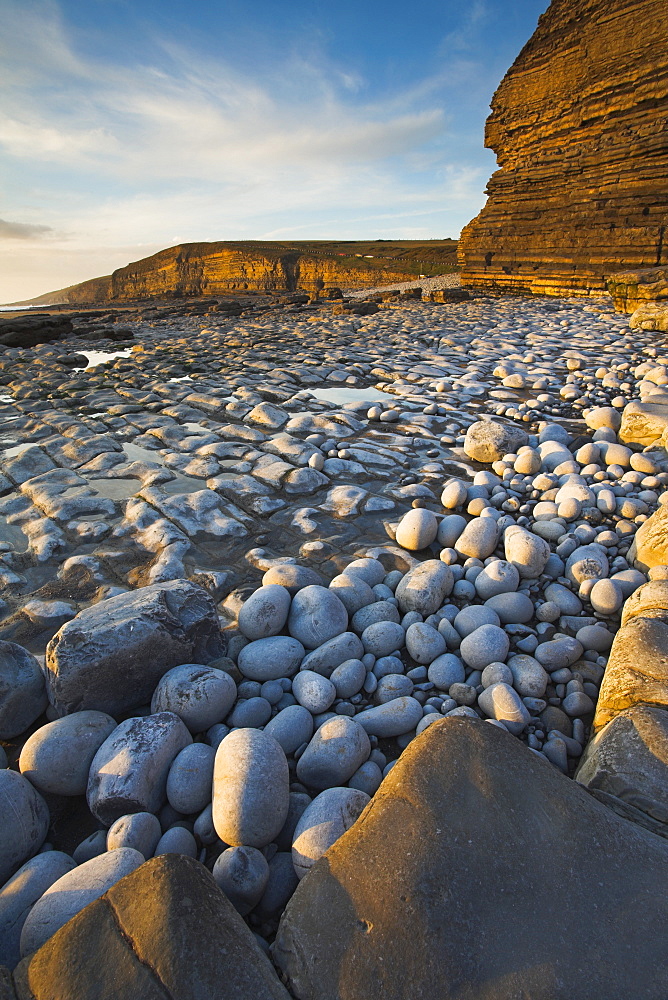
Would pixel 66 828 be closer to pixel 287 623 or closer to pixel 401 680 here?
pixel 287 623

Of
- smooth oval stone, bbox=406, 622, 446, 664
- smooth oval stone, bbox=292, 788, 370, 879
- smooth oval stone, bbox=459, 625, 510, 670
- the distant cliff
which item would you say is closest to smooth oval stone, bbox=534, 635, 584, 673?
smooth oval stone, bbox=459, 625, 510, 670

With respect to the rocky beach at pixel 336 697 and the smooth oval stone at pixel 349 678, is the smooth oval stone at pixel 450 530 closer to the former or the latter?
the rocky beach at pixel 336 697

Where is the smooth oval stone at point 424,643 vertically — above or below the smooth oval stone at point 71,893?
below

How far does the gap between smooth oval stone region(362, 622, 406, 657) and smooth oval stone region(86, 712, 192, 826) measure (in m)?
0.77

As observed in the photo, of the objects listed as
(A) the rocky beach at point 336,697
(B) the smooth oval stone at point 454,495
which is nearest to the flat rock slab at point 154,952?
(A) the rocky beach at point 336,697

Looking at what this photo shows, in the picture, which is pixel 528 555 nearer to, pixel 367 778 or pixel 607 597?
pixel 607 597

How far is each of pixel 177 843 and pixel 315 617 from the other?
920 millimetres

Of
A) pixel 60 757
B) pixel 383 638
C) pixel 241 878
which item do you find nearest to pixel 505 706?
pixel 383 638

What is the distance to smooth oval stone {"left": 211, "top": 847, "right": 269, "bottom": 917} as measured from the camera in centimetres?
114

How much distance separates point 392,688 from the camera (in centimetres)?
180

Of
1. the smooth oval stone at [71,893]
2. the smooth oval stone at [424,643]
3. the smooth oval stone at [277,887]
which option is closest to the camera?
the smooth oval stone at [71,893]

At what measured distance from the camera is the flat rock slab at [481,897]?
859 millimetres

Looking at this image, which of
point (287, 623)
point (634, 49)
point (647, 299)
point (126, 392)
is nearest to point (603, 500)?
point (287, 623)

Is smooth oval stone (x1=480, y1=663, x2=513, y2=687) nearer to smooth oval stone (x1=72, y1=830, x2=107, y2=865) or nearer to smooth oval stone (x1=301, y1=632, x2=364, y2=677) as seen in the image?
smooth oval stone (x1=301, y1=632, x2=364, y2=677)
